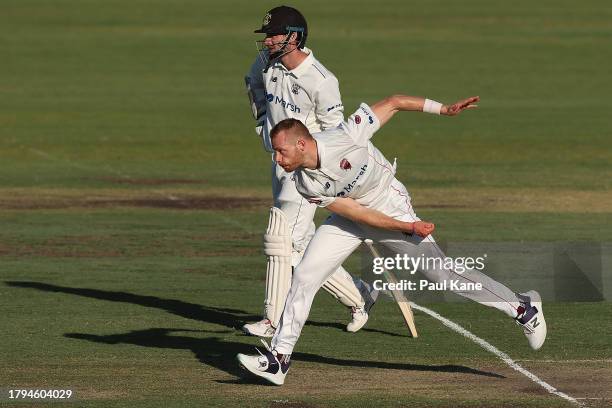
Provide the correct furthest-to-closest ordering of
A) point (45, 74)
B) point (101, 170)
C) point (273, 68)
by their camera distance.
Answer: point (45, 74)
point (101, 170)
point (273, 68)

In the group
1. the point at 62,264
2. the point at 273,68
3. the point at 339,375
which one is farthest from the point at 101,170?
the point at 339,375

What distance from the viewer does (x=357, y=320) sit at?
1248cm

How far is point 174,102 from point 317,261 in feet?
102

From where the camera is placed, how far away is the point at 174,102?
41.2m

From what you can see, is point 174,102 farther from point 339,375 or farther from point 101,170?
point 339,375

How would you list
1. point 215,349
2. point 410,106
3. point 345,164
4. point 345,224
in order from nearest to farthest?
1. point 345,164
2. point 345,224
3. point 410,106
4. point 215,349

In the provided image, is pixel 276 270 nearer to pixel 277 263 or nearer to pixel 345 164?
pixel 277 263

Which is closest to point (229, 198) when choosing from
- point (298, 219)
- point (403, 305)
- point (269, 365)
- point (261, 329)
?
point (298, 219)

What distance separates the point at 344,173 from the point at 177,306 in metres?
4.14

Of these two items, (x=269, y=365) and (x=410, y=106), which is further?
(x=410, y=106)

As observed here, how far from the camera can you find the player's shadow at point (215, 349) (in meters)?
10.9

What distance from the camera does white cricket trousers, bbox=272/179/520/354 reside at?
33.7ft

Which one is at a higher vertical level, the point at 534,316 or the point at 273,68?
the point at 273,68

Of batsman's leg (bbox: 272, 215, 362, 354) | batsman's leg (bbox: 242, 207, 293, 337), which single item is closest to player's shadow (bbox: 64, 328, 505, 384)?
batsman's leg (bbox: 242, 207, 293, 337)
